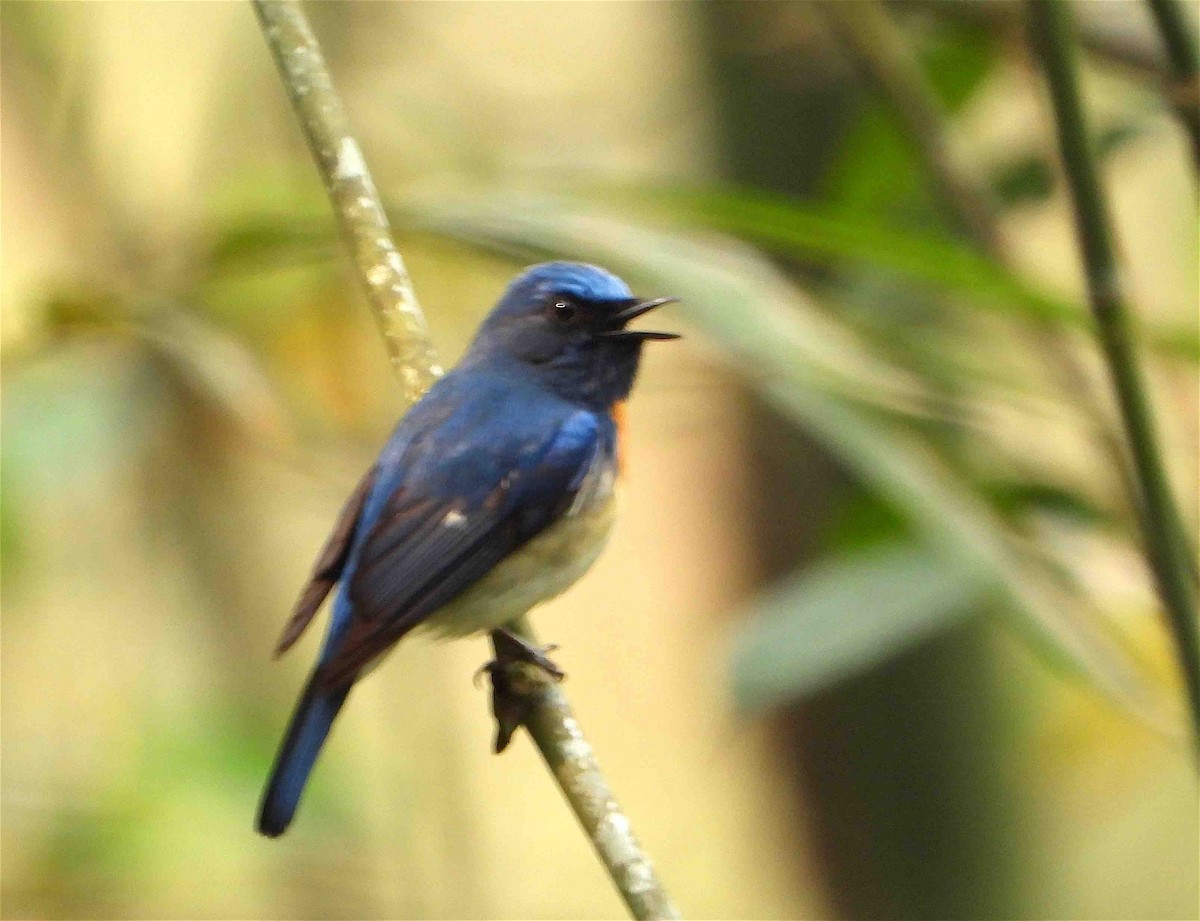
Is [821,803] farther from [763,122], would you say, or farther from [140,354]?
[140,354]

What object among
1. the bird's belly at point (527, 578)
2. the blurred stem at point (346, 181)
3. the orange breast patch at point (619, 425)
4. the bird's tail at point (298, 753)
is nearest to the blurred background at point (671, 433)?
the orange breast patch at point (619, 425)

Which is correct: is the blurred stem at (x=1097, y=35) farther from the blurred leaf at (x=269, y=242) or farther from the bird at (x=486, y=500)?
the blurred leaf at (x=269, y=242)

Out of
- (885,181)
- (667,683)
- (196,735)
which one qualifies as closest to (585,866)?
(667,683)

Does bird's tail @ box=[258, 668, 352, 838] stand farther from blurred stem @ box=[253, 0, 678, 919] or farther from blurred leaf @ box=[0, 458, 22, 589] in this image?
blurred leaf @ box=[0, 458, 22, 589]

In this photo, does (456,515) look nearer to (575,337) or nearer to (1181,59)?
(575,337)

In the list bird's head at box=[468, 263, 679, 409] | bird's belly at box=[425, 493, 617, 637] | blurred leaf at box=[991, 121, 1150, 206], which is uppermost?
blurred leaf at box=[991, 121, 1150, 206]

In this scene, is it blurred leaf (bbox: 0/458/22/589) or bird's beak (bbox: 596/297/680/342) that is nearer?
bird's beak (bbox: 596/297/680/342)

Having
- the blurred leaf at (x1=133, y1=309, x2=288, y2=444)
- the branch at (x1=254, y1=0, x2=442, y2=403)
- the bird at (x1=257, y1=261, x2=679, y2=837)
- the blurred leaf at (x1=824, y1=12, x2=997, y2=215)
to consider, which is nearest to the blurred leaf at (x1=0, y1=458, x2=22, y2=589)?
the blurred leaf at (x1=133, y1=309, x2=288, y2=444)
